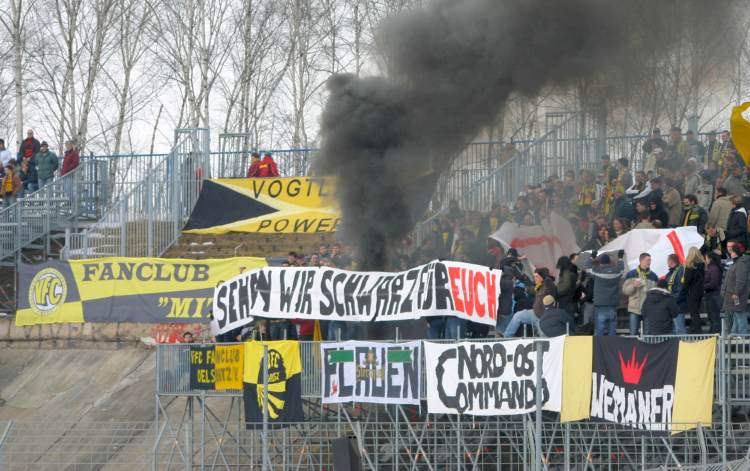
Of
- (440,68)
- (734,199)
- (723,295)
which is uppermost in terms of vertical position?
(440,68)

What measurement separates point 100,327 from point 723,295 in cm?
1258

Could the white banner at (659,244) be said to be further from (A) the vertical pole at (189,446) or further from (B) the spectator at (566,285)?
(A) the vertical pole at (189,446)

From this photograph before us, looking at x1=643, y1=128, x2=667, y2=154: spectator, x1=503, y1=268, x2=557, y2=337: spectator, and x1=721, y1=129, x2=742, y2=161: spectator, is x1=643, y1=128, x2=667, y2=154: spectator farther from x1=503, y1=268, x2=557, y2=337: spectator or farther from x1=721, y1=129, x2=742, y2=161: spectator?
x1=503, y1=268, x2=557, y2=337: spectator

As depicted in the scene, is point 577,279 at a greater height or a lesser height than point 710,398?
greater

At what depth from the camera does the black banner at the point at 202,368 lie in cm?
1802

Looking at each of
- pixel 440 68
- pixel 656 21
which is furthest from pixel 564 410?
pixel 656 21

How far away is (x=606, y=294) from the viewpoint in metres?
17.7

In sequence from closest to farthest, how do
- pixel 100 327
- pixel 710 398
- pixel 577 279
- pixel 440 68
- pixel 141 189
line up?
pixel 710 398 < pixel 577 279 < pixel 440 68 < pixel 100 327 < pixel 141 189

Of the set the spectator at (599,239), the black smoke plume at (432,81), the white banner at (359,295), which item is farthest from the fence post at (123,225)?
the spectator at (599,239)

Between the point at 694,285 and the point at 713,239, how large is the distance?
4.68 ft

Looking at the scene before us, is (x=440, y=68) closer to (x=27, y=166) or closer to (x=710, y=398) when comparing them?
(x=710, y=398)

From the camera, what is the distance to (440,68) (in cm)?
2123

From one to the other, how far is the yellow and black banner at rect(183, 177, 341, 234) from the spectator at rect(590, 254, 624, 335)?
9.68 metres

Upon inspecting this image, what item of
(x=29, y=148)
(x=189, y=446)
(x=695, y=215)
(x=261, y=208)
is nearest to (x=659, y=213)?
(x=695, y=215)
